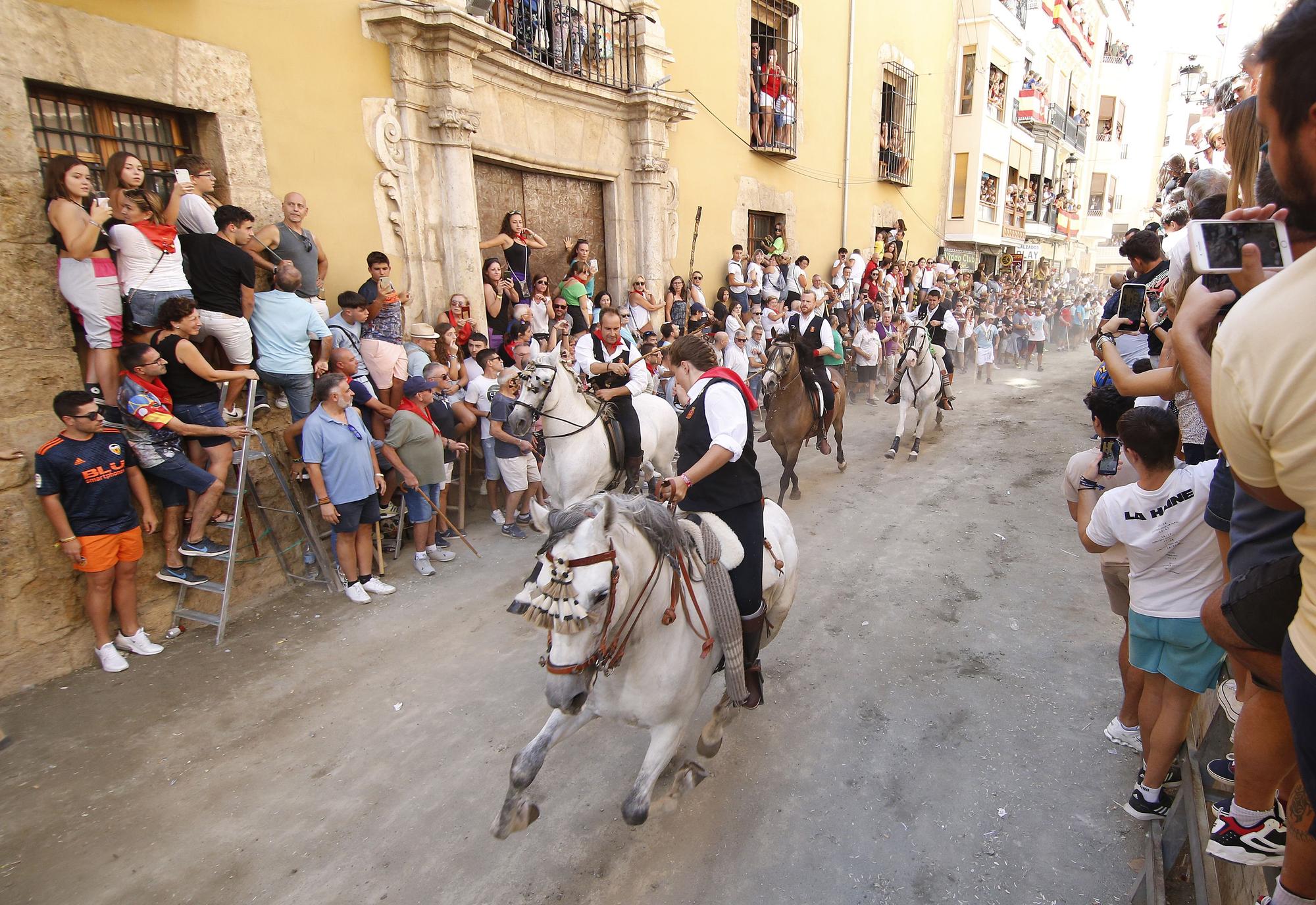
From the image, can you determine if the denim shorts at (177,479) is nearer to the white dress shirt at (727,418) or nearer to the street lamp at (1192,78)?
the white dress shirt at (727,418)

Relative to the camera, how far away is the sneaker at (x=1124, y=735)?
11.6 ft

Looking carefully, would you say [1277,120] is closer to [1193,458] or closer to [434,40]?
[1193,458]

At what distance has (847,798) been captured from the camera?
3.30 m

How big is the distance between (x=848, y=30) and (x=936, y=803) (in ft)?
57.6

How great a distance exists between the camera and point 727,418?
10.4 feet

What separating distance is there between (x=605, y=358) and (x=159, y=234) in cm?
428

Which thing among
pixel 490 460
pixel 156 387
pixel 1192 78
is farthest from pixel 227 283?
pixel 1192 78

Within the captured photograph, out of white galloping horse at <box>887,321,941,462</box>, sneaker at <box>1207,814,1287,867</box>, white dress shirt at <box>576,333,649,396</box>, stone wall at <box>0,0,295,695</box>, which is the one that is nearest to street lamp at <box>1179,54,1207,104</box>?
white galloping horse at <box>887,321,941,462</box>

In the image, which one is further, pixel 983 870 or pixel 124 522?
pixel 124 522

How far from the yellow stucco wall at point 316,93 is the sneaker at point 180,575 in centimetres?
320

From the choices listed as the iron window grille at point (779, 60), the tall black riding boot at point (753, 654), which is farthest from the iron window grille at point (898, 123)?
the tall black riding boot at point (753, 654)

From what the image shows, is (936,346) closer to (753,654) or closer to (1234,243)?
(753,654)

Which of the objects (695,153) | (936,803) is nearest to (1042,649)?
(936,803)

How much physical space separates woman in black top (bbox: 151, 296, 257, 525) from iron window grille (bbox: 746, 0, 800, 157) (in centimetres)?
1139
